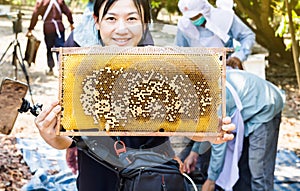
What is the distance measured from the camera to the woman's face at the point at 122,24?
1972 mm

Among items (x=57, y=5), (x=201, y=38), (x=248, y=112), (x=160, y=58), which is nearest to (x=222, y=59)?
(x=160, y=58)

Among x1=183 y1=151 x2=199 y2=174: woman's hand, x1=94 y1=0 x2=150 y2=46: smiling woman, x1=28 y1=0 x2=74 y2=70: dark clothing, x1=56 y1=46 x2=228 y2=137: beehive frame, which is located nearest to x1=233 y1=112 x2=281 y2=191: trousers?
x1=183 y1=151 x2=199 y2=174: woman's hand

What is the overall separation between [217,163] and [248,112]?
415mm

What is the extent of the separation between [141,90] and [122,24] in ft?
1.09

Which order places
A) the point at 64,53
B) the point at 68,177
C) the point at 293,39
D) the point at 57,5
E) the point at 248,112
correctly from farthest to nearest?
1. the point at 57,5
2. the point at 68,177
3. the point at 293,39
4. the point at 248,112
5. the point at 64,53

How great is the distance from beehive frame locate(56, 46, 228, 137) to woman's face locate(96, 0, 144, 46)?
229mm

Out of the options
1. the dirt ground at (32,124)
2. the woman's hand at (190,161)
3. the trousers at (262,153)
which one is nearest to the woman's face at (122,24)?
the trousers at (262,153)

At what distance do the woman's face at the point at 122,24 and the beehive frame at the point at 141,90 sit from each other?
0.23m

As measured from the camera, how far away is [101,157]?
192 centimetres

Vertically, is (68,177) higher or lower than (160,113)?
lower

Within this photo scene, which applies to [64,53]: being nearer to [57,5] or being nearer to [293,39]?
[293,39]

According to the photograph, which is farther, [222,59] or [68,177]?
[68,177]

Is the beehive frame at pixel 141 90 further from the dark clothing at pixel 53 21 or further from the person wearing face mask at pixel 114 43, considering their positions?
the dark clothing at pixel 53 21

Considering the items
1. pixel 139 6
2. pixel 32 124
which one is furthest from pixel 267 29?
pixel 139 6
